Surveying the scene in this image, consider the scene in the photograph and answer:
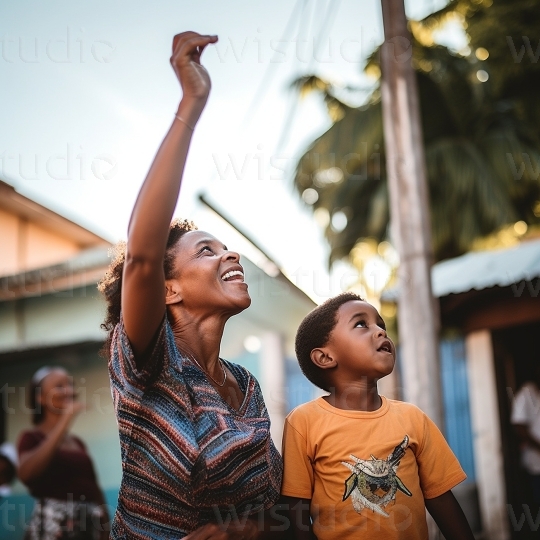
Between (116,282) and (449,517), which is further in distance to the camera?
(449,517)

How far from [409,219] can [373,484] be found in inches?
138

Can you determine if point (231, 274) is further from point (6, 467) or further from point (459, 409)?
point (459, 409)

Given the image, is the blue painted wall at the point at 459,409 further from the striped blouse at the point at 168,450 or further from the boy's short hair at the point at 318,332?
the striped blouse at the point at 168,450

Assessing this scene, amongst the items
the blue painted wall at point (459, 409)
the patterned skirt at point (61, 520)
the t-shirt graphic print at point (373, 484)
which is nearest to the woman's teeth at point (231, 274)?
the t-shirt graphic print at point (373, 484)

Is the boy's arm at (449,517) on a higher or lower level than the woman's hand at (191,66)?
lower

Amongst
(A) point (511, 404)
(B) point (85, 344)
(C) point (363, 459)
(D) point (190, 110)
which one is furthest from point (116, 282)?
(A) point (511, 404)

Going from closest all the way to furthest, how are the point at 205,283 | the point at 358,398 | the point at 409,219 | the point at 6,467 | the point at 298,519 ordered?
the point at 205,283 → the point at 298,519 → the point at 358,398 → the point at 6,467 → the point at 409,219

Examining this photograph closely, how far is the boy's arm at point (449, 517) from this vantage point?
2.13 m

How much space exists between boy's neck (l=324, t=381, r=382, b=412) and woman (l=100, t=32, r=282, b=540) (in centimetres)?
46

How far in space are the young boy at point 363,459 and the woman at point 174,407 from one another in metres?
0.26

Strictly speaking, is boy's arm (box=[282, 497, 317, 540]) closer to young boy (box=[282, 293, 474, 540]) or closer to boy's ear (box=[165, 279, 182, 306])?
A: young boy (box=[282, 293, 474, 540])

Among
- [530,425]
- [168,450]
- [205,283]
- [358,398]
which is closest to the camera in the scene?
[168,450]

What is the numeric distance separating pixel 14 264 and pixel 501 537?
9362 mm

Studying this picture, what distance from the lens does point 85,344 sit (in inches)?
267
